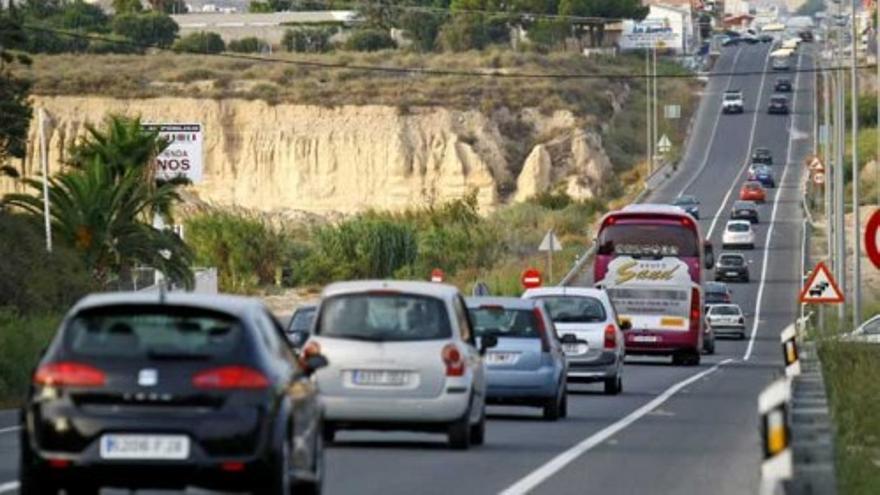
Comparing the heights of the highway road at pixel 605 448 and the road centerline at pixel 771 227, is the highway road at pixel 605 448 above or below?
above

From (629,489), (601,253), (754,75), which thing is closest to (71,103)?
(754,75)

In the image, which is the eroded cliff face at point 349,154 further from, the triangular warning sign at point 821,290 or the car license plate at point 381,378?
the car license plate at point 381,378

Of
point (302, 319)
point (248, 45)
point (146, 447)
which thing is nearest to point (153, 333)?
point (146, 447)

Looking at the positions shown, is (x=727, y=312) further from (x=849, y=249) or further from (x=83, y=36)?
(x=83, y=36)

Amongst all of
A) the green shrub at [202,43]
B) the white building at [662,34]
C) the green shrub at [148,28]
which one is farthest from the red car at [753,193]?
the green shrub at [148,28]

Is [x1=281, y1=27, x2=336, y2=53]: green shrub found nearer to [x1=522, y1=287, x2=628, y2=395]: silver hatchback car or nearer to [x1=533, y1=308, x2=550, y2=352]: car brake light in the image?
[x1=522, y1=287, x2=628, y2=395]: silver hatchback car

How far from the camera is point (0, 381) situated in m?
35.1

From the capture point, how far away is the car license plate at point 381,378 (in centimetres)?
2391

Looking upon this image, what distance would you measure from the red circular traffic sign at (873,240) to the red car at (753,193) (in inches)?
3440

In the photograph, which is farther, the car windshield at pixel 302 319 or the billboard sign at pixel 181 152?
the billboard sign at pixel 181 152

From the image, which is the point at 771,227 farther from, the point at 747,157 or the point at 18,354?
the point at 18,354

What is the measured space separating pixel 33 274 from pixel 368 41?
396ft

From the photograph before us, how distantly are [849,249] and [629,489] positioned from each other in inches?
2958

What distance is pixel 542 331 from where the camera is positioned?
3078 cm
